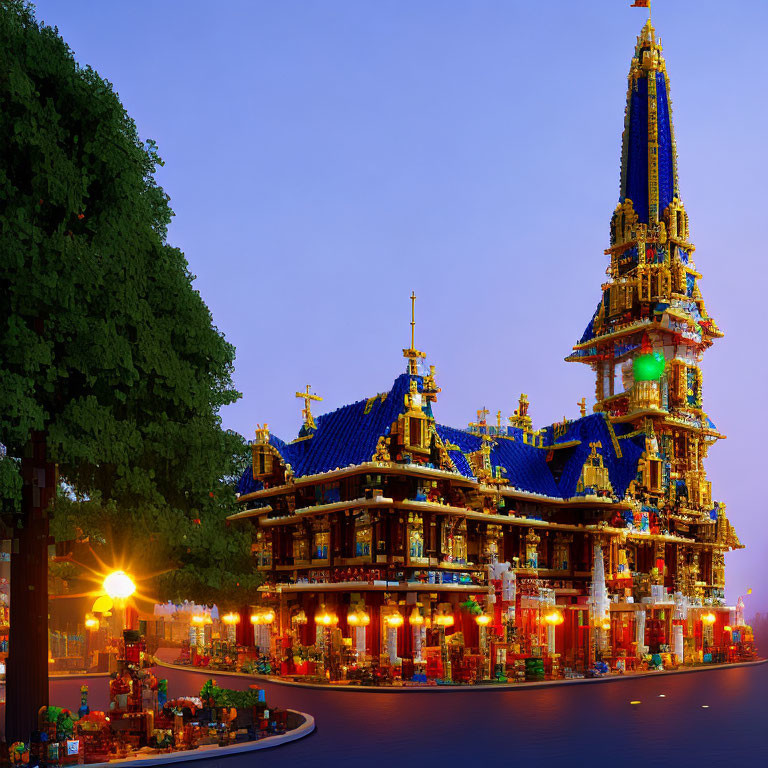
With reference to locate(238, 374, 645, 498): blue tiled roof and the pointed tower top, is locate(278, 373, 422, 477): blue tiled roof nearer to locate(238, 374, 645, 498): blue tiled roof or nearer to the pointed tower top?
locate(238, 374, 645, 498): blue tiled roof

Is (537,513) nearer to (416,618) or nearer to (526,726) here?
(416,618)

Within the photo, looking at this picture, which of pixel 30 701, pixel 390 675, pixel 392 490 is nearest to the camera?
pixel 30 701

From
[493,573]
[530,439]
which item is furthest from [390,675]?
[530,439]

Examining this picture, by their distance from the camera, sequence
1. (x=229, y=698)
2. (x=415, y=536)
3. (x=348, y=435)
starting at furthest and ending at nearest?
(x=348, y=435) → (x=415, y=536) → (x=229, y=698)

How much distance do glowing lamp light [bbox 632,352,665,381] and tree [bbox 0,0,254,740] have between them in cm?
4330

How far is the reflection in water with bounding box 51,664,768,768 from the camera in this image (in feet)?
69.7

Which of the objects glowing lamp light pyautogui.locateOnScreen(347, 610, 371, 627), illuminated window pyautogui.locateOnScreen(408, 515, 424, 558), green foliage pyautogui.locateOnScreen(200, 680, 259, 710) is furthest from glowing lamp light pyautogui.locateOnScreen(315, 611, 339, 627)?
green foliage pyautogui.locateOnScreen(200, 680, 259, 710)

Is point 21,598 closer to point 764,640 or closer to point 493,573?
point 493,573

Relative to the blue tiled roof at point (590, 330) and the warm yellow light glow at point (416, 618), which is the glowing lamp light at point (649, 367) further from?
the warm yellow light glow at point (416, 618)

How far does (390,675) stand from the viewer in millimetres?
39219

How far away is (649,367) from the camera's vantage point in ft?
205

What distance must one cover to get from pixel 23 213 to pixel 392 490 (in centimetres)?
2739

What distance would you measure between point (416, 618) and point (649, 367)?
27.4m

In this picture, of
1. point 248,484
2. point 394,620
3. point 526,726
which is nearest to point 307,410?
point 248,484
